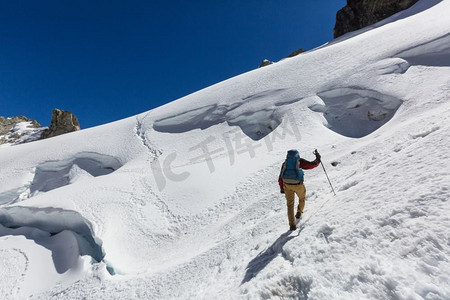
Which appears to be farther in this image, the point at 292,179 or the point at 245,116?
the point at 245,116

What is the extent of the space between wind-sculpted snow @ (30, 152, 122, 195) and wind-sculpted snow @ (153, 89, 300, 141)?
4.06 meters

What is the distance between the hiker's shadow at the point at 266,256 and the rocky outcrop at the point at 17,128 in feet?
228

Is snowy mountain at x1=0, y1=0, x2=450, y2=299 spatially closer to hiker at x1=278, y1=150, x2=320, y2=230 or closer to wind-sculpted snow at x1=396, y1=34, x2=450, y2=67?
wind-sculpted snow at x1=396, y1=34, x2=450, y2=67

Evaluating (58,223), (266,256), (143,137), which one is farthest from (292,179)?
(143,137)

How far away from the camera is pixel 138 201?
10.6 metres

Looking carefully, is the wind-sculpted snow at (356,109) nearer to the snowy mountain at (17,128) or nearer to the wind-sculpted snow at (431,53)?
the wind-sculpted snow at (431,53)

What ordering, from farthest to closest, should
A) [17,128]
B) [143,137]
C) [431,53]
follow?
1. [17,128]
2. [143,137]
3. [431,53]

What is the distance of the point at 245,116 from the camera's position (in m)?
14.9

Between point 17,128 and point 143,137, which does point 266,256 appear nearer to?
point 143,137

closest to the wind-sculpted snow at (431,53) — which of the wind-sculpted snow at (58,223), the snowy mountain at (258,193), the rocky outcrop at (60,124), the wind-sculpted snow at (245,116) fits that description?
the snowy mountain at (258,193)

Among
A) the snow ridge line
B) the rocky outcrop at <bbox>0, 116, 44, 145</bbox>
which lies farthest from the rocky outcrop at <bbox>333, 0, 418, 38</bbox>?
the rocky outcrop at <bbox>0, 116, 44, 145</bbox>

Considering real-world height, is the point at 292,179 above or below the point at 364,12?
below

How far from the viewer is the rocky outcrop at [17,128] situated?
6050cm

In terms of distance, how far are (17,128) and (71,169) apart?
69945 mm
